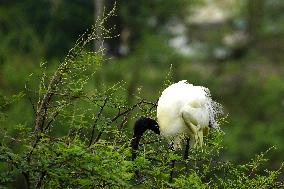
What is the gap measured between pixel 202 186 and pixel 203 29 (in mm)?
15470

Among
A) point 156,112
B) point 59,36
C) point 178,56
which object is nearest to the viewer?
point 156,112

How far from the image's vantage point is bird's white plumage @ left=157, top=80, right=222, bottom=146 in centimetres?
276

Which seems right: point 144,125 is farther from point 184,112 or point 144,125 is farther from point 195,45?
point 195,45

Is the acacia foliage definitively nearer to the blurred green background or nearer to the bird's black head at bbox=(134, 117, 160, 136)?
the bird's black head at bbox=(134, 117, 160, 136)

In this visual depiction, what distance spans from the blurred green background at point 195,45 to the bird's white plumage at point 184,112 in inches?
463

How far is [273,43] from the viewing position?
1734 centimetres

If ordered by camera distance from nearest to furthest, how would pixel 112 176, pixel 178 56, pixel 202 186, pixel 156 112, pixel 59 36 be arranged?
pixel 112 176
pixel 202 186
pixel 156 112
pixel 178 56
pixel 59 36

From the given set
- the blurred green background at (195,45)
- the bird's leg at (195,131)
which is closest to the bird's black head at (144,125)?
the bird's leg at (195,131)

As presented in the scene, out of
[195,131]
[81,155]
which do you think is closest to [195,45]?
[195,131]

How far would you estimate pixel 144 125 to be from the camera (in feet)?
9.25

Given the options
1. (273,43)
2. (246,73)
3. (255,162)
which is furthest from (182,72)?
(255,162)

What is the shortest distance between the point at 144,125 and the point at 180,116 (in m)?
0.14

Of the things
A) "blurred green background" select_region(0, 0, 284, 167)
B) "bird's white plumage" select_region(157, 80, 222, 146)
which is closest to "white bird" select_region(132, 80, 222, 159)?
"bird's white plumage" select_region(157, 80, 222, 146)

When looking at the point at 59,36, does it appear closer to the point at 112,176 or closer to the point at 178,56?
the point at 178,56
